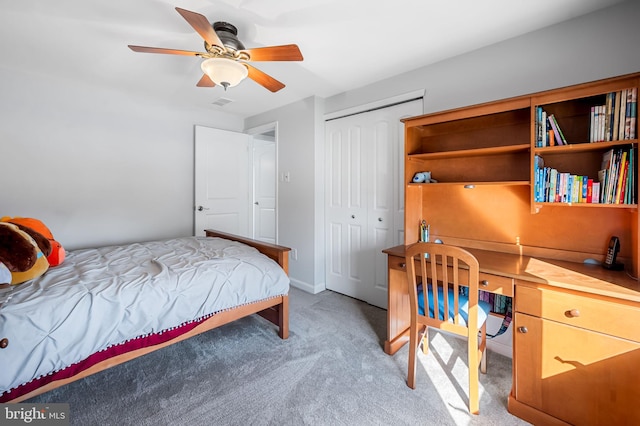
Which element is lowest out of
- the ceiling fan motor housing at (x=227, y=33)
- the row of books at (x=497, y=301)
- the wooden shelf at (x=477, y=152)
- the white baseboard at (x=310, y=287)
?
the white baseboard at (x=310, y=287)

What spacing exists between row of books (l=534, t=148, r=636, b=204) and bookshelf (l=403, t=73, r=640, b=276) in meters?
0.02

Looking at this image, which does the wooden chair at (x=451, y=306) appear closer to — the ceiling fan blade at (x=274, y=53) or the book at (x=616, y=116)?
the book at (x=616, y=116)

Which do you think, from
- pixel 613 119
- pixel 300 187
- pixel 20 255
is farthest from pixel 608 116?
pixel 20 255

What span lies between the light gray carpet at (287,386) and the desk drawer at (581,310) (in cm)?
61

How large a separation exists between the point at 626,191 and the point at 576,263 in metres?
0.51

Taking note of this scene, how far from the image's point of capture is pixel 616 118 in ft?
4.88

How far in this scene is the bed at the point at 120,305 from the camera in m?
1.28

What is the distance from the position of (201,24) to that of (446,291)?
1.96m

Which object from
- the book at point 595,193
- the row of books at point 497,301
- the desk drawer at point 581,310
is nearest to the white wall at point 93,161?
the row of books at point 497,301

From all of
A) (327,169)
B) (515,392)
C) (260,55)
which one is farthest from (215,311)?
(327,169)

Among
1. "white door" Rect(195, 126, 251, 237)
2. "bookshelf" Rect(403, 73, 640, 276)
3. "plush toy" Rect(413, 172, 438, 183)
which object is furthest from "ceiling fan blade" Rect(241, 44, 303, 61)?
"white door" Rect(195, 126, 251, 237)

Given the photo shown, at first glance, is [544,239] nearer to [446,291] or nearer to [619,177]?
[619,177]

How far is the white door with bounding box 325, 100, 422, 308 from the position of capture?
2750 millimetres

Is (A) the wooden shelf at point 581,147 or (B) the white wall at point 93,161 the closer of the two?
(A) the wooden shelf at point 581,147
